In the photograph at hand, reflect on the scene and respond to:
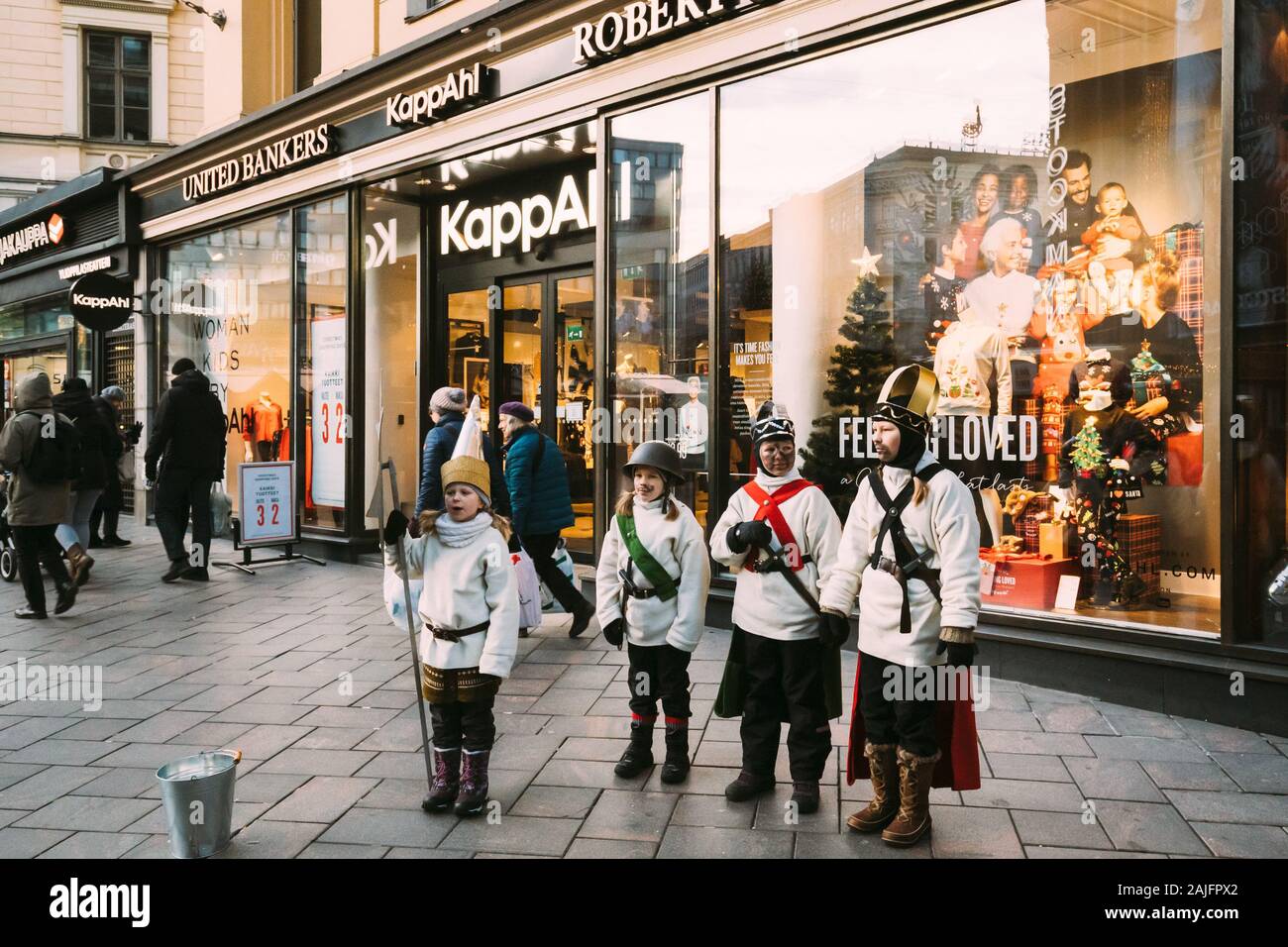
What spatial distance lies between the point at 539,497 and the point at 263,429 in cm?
731

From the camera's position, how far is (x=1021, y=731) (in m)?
5.16

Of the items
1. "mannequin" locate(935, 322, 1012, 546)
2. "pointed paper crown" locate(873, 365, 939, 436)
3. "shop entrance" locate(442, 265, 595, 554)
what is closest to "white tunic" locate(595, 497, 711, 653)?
"pointed paper crown" locate(873, 365, 939, 436)

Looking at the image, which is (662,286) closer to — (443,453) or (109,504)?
(443,453)

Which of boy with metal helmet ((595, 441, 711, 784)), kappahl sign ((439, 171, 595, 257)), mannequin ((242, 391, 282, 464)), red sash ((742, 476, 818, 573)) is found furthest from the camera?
mannequin ((242, 391, 282, 464))

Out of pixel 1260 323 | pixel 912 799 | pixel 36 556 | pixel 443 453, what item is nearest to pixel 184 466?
pixel 36 556

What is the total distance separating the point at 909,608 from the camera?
12.2ft

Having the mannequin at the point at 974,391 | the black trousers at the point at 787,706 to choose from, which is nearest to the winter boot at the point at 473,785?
the black trousers at the point at 787,706

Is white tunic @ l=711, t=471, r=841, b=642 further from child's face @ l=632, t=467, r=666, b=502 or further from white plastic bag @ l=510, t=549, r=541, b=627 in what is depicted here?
white plastic bag @ l=510, t=549, r=541, b=627

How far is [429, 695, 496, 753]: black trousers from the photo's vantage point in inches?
159

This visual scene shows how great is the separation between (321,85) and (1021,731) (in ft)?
33.5

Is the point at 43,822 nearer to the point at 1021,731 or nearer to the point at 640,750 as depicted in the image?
the point at 640,750

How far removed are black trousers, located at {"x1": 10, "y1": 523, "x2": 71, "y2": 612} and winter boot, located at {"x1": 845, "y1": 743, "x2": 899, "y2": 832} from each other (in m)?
7.23

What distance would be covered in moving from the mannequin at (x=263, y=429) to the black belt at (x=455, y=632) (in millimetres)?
9437
